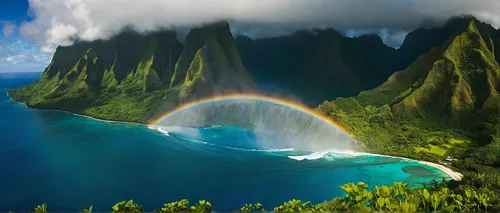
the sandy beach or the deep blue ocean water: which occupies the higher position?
the sandy beach

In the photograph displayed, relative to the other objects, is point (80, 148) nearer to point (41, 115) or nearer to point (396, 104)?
point (41, 115)

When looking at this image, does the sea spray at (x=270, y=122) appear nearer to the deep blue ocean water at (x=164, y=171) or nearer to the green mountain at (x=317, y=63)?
the deep blue ocean water at (x=164, y=171)

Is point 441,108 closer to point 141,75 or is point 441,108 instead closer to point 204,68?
point 204,68

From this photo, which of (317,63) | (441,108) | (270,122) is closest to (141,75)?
(270,122)

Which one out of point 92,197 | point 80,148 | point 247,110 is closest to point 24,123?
point 80,148

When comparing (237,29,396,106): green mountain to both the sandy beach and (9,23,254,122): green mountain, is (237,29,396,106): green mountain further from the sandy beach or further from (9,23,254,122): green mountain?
the sandy beach

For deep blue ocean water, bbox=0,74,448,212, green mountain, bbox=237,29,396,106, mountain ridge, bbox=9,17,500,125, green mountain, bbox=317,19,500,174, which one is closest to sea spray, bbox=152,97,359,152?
green mountain, bbox=317,19,500,174
